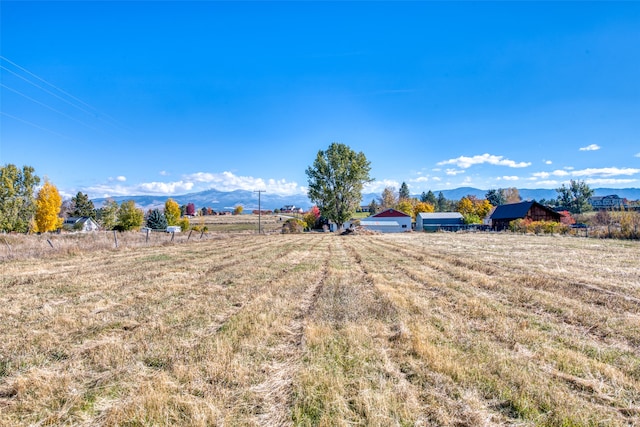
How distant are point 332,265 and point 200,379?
33.6 ft

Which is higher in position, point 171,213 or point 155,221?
point 171,213

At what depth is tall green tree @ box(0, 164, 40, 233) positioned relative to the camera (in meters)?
45.1

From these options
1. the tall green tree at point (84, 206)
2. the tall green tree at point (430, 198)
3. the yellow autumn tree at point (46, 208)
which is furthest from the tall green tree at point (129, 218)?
the tall green tree at point (430, 198)

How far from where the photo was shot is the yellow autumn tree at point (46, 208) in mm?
52812

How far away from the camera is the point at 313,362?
427 centimetres

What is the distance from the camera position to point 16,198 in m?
46.9

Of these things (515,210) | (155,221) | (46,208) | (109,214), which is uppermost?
(46,208)

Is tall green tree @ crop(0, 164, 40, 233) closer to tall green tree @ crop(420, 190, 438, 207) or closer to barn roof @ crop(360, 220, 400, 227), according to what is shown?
barn roof @ crop(360, 220, 400, 227)

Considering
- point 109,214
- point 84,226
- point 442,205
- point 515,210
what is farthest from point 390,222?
point 84,226

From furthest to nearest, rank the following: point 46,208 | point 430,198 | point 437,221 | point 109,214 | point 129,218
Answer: point 430,198 → point 109,214 → point 437,221 → point 129,218 → point 46,208

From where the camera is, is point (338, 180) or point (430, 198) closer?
point (338, 180)

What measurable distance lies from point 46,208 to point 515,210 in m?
89.7

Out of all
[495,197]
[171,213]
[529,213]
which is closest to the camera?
[529,213]

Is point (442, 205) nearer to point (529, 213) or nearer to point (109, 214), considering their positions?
point (529, 213)
